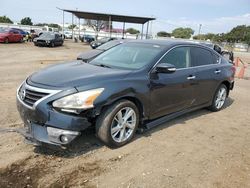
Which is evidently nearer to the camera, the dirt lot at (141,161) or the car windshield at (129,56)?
the dirt lot at (141,161)

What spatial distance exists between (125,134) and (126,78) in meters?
0.89

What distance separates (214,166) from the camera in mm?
4309

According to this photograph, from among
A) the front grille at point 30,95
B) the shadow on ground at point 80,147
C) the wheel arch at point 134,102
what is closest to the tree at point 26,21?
the shadow on ground at point 80,147

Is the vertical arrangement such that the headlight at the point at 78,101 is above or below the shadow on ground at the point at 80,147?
above

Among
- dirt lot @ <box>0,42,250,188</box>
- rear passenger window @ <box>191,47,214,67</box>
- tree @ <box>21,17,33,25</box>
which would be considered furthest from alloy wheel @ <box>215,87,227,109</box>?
tree @ <box>21,17,33,25</box>

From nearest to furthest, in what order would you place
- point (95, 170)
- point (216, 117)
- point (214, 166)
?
point (95, 170) → point (214, 166) → point (216, 117)

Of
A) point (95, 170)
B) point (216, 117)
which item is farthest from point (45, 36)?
point (95, 170)

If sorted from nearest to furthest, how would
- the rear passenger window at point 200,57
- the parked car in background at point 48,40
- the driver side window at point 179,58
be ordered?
the driver side window at point 179,58 < the rear passenger window at point 200,57 < the parked car in background at point 48,40

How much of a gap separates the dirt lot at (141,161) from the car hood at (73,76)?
102 cm

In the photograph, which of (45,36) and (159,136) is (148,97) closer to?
(159,136)

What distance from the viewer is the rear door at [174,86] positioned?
504 cm

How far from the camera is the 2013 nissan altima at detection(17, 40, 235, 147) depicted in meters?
4.01

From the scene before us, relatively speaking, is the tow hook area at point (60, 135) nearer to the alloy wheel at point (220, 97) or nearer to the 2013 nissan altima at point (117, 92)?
the 2013 nissan altima at point (117, 92)

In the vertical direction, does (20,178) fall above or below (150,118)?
below
